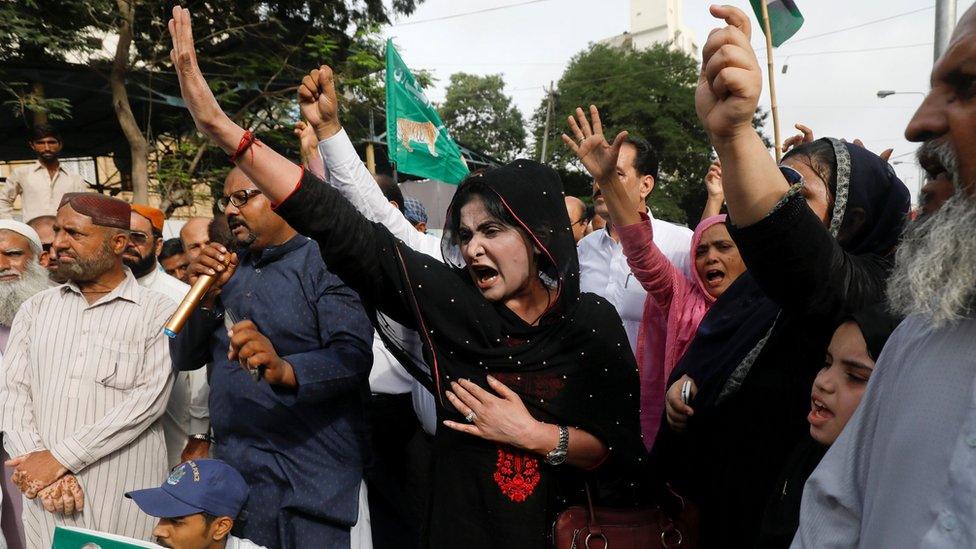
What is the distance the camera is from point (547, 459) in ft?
6.55

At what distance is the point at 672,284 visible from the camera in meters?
3.08

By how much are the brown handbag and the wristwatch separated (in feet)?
0.47

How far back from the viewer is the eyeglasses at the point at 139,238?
177 inches

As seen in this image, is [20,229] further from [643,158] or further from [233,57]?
[233,57]

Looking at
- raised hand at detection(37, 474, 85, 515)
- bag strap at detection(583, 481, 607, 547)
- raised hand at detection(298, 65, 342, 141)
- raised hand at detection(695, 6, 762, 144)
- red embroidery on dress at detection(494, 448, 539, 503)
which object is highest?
raised hand at detection(298, 65, 342, 141)

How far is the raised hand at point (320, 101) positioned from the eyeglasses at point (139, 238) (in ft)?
7.98

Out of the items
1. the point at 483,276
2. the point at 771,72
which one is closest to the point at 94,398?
the point at 483,276

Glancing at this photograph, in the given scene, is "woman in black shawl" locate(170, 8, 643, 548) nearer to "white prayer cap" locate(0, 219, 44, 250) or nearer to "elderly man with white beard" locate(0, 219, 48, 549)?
"elderly man with white beard" locate(0, 219, 48, 549)

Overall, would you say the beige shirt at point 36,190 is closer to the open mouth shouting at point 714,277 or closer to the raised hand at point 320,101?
the raised hand at point 320,101

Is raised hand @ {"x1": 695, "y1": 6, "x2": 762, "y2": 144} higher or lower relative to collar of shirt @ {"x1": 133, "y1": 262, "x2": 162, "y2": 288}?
higher

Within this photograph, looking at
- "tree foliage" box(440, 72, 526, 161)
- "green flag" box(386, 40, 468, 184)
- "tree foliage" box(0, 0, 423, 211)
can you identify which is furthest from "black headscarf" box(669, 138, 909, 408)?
"tree foliage" box(440, 72, 526, 161)

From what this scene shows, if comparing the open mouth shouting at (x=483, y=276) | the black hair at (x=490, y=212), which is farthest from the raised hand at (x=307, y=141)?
the open mouth shouting at (x=483, y=276)

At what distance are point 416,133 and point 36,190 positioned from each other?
163 inches

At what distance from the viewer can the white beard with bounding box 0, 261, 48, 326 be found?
376 cm
